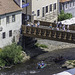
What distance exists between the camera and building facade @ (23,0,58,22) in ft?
228

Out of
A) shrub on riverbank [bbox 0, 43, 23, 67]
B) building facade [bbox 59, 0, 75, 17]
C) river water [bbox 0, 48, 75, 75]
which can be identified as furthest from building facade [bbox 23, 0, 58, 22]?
shrub on riverbank [bbox 0, 43, 23, 67]

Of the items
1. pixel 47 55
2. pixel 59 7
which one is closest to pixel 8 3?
pixel 47 55

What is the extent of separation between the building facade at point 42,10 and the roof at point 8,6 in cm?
586

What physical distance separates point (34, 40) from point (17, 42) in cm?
552

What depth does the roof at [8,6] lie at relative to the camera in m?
59.6

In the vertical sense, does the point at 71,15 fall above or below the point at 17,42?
above

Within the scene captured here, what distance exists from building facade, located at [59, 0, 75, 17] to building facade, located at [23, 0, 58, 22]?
3.50 m

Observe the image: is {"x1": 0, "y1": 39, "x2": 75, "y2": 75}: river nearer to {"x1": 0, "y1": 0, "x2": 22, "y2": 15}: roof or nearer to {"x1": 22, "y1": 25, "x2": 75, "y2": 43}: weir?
{"x1": 22, "y1": 25, "x2": 75, "y2": 43}: weir

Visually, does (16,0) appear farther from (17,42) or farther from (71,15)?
(71,15)

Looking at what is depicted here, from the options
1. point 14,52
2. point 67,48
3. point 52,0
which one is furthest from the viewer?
point 52,0

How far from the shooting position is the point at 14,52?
56.2 meters

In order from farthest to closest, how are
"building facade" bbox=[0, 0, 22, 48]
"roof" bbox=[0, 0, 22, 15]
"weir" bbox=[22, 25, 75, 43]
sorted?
"roof" bbox=[0, 0, 22, 15] → "building facade" bbox=[0, 0, 22, 48] → "weir" bbox=[22, 25, 75, 43]

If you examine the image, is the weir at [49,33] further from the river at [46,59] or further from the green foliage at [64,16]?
the green foliage at [64,16]

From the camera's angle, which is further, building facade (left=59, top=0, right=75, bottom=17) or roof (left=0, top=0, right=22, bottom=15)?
building facade (left=59, top=0, right=75, bottom=17)
